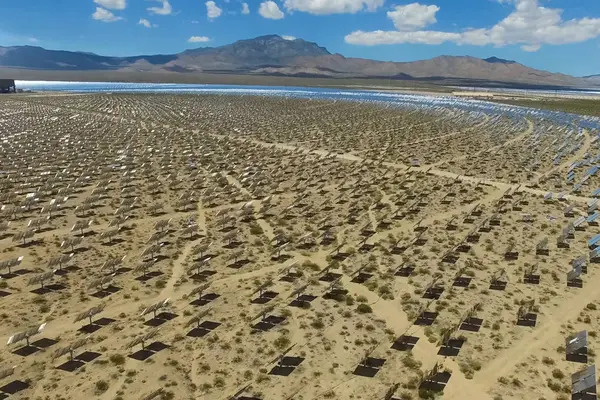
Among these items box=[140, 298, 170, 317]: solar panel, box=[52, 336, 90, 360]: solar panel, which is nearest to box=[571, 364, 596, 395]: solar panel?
box=[140, 298, 170, 317]: solar panel

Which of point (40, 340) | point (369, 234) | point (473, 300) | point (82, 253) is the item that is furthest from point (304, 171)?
point (40, 340)

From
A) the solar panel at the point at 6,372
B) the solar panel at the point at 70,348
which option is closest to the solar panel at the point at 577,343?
the solar panel at the point at 70,348

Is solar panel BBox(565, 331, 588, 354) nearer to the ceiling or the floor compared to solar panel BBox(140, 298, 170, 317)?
nearer to the floor

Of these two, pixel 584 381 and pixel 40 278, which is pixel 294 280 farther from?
→ pixel 584 381

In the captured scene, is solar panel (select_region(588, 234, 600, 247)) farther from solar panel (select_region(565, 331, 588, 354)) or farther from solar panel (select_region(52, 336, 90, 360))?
solar panel (select_region(52, 336, 90, 360))

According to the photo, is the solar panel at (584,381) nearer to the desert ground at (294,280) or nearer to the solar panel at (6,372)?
the desert ground at (294,280)

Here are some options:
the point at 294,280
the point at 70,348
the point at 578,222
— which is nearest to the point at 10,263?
the point at 70,348

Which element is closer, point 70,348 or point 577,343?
point 70,348

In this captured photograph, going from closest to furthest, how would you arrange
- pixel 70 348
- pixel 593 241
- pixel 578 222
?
pixel 70 348 → pixel 593 241 → pixel 578 222

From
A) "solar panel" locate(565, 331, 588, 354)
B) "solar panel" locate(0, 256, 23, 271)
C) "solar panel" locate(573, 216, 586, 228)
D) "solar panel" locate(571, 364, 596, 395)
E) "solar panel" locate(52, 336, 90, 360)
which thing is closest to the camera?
"solar panel" locate(571, 364, 596, 395)
